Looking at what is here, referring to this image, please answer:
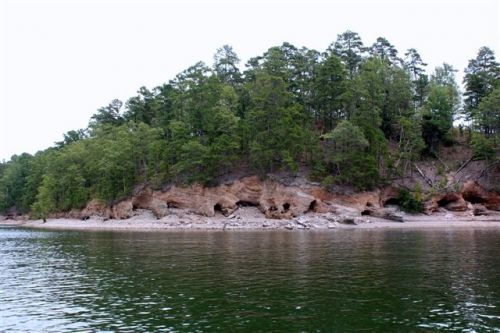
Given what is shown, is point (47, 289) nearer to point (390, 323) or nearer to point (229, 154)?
point (390, 323)

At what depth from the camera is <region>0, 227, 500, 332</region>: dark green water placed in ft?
48.2

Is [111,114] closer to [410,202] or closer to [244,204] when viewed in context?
[244,204]

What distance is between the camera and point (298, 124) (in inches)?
2849

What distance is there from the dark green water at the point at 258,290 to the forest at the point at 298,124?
114ft

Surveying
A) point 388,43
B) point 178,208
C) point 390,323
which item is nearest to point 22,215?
point 178,208

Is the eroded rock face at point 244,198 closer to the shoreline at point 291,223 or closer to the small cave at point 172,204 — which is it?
the small cave at point 172,204

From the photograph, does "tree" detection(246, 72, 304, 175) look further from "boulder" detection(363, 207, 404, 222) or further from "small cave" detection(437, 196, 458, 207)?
"small cave" detection(437, 196, 458, 207)

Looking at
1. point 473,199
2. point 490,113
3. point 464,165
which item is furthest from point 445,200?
point 490,113

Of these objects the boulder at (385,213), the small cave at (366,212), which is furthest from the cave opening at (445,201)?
the small cave at (366,212)

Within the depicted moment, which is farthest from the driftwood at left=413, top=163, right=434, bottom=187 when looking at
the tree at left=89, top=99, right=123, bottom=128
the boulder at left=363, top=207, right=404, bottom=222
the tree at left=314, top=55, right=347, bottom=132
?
the tree at left=89, top=99, right=123, bottom=128

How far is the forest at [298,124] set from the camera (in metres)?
68.6

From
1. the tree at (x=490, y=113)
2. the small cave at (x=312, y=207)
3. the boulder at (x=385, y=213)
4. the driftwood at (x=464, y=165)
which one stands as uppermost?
the tree at (x=490, y=113)

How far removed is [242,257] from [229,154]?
4325 cm

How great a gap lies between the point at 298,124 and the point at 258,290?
54.8 metres
